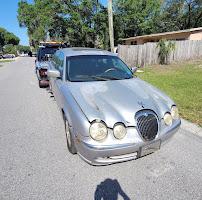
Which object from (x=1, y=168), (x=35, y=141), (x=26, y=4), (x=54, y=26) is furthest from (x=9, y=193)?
(x=26, y=4)

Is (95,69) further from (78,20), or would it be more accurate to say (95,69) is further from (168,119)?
(78,20)

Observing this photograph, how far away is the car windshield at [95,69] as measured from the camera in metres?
4.12

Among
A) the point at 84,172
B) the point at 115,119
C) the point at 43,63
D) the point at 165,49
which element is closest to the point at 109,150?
the point at 115,119

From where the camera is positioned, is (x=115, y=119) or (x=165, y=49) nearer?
(x=115, y=119)

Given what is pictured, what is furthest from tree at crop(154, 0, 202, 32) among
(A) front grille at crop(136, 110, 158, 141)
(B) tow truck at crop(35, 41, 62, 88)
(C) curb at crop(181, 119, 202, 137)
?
(A) front grille at crop(136, 110, 158, 141)

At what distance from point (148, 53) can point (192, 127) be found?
1116cm

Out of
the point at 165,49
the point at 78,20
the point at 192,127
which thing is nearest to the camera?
the point at 192,127

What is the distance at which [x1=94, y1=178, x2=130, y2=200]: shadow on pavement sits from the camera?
102 inches

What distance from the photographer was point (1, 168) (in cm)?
316

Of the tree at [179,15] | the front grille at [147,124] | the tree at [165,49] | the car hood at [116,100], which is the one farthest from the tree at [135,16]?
the front grille at [147,124]

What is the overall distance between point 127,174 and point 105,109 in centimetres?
98

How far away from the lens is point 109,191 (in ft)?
8.80

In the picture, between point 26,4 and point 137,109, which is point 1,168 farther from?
point 26,4

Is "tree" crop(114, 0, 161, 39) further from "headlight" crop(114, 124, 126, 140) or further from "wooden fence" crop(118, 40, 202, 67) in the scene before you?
"headlight" crop(114, 124, 126, 140)
